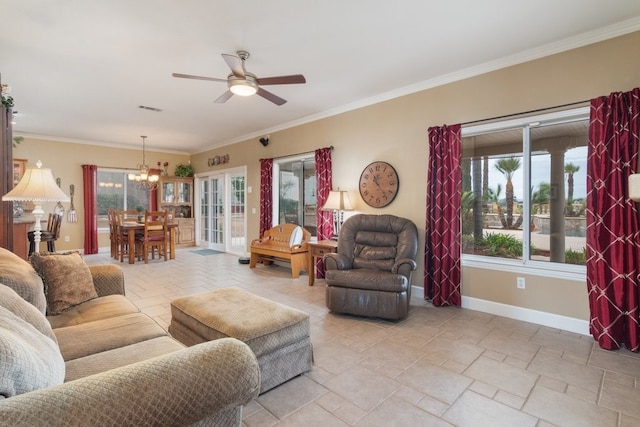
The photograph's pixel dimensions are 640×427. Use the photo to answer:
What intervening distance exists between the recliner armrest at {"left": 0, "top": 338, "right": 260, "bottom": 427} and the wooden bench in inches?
158

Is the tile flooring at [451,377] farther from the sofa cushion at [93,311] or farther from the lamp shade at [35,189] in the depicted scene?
the lamp shade at [35,189]

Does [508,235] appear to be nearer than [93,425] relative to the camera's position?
No

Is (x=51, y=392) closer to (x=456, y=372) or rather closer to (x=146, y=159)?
(x=456, y=372)

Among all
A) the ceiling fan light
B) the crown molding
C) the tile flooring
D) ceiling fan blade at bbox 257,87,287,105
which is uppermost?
the crown molding

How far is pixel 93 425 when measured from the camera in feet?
2.63

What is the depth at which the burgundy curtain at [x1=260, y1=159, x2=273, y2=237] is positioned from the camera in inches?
247

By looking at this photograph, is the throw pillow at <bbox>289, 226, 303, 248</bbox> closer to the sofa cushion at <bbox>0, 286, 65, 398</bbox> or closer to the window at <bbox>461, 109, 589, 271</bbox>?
the window at <bbox>461, 109, 589, 271</bbox>

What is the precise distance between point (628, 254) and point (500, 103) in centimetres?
181

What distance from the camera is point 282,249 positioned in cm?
530

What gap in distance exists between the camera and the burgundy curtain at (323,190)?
A: 5086 mm

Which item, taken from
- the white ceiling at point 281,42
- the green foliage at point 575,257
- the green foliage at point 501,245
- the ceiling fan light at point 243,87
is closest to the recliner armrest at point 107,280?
the ceiling fan light at point 243,87

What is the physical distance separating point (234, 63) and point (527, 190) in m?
3.19

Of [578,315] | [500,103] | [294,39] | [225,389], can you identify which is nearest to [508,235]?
[578,315]

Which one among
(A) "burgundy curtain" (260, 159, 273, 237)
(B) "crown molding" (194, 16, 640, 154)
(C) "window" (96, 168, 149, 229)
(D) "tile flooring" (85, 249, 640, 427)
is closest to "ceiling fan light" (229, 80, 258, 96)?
(B) "crown molding" (194, 16, 640, 154)
